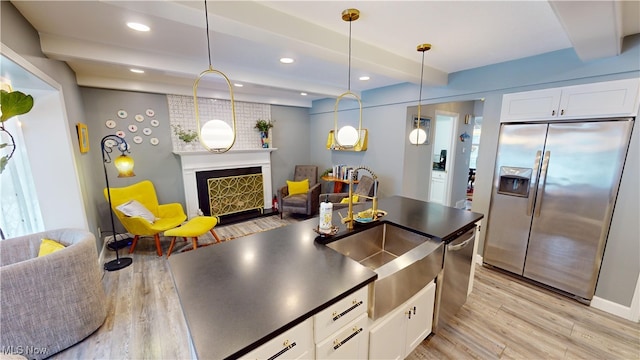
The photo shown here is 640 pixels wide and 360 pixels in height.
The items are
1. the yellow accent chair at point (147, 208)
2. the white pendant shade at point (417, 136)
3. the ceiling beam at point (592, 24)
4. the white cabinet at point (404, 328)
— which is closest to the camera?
the ceiling beam at point (592, 24)

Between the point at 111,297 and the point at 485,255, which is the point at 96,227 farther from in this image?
the point at 485,255

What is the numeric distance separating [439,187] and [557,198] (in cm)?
260

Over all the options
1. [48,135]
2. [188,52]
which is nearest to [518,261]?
[188,52]

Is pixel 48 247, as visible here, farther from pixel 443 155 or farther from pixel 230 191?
pixel 443 155

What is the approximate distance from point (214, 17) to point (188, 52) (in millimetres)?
1265

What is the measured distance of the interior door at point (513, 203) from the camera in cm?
252

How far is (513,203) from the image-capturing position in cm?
271

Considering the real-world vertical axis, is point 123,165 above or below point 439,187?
above

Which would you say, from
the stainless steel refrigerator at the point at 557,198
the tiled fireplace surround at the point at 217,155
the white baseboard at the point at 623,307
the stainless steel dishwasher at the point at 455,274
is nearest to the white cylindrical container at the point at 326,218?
the stainless steel dishwasher at the point at 455,274

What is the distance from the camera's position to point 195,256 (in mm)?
1476

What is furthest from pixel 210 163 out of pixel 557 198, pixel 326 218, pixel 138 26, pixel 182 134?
pixel 557 198

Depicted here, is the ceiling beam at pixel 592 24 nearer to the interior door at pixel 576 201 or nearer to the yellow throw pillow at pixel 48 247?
the interior door at pixel 576 201

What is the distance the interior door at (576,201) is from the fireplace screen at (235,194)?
14.7ft

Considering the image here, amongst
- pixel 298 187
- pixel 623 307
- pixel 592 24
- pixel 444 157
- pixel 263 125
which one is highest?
pixel 592 24
